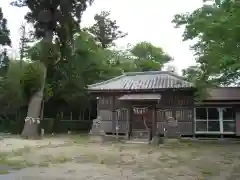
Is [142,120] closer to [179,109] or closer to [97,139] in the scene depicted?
[179,109]

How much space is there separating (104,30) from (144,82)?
16.1 m

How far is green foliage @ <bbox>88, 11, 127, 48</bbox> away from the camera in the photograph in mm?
34344

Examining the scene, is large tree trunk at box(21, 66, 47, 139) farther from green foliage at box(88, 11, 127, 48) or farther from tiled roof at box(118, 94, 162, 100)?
green foliage at box(88, 11, 127, 48)

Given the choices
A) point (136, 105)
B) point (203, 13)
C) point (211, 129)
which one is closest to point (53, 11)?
point (136, 105)

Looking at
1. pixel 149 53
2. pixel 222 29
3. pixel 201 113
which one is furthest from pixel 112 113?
pixel 149 53

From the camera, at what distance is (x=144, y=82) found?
2002 centimetres

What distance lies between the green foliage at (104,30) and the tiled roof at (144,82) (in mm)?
13209

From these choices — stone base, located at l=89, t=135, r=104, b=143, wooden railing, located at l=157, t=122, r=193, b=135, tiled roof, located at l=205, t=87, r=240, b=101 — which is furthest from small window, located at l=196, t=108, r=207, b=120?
stone base, located at l=89, t=135, r=104, b=143

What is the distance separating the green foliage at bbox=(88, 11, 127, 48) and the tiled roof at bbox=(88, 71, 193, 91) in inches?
520

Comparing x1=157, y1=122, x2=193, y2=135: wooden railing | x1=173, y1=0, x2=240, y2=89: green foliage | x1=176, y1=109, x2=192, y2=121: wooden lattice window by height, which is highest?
x1=173, y1=0, x2=240, y2=89: green foliage

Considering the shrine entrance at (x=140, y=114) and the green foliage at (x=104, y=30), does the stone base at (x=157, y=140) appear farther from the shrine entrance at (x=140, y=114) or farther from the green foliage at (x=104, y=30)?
the green foliage at (x=104, y=30)

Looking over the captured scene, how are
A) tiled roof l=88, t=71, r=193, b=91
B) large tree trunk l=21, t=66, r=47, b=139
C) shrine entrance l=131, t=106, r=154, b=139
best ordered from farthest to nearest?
large tree trunk l=21, t=66, r=47, b=139 → tiled roof l=88, t=71, r=193, b=91 → shrine entrance l=131, t=106, r=154, b=139

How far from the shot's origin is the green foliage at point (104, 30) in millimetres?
34344

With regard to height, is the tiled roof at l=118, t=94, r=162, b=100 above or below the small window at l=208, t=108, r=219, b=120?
above
